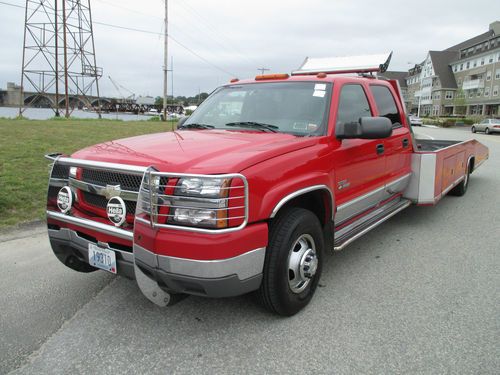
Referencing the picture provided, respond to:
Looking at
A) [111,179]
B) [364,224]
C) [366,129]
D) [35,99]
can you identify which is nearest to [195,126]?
[111,179]

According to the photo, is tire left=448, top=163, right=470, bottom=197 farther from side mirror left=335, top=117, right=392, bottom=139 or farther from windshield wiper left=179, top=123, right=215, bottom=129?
windshield wiper left=179, top=123, right=215, bottom=129

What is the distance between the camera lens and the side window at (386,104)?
4.69 m

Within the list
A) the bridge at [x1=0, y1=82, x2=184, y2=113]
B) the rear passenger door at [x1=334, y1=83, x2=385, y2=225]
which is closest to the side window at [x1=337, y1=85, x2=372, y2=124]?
the rear passenger door at [x1=334, y1=83, x2=385, y2=225]

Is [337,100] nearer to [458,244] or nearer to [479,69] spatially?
[458,244]

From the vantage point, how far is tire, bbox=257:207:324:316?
9.37ft

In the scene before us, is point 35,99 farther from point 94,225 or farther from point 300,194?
point 300,194

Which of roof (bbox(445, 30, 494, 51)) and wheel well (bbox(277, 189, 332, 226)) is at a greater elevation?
roof (bbox(445, 30, 494, 51))

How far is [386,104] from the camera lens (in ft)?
16.2

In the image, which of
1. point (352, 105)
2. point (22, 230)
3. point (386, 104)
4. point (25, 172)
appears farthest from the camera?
point (25, 172)

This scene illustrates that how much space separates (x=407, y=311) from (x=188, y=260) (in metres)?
1.83

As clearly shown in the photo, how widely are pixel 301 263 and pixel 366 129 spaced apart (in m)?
1.28

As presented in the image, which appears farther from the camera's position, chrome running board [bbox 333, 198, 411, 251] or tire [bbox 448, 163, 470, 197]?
tire [bbox 448, 163, 470, 197]

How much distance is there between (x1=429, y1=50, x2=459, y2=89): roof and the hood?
8205 cm

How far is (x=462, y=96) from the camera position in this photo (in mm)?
65250
